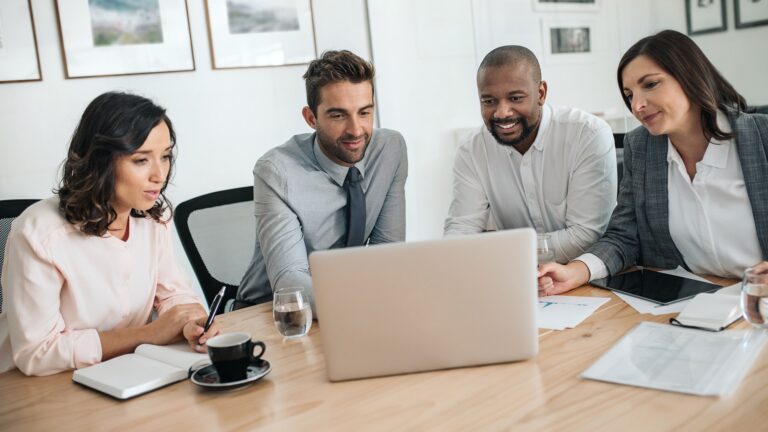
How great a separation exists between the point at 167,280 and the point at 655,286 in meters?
1.17

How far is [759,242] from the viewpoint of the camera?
171 cm

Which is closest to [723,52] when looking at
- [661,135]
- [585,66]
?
[585,66]

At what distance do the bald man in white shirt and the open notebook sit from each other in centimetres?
114

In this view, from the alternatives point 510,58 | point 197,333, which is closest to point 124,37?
point 510,58

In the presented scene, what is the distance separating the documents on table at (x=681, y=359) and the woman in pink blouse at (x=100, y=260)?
0.80m

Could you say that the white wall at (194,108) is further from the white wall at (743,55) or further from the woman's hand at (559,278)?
the woman's hand at (559,278)

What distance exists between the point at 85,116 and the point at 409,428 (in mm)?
1084

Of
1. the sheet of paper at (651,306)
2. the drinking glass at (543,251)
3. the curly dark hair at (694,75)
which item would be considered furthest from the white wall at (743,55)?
the drinking glass at (543,251)

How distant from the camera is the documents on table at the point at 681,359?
3.48 feet

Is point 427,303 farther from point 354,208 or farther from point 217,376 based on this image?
point 354,208

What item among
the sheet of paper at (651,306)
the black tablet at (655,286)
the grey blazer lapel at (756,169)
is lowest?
the sheet of paper at (651,306)

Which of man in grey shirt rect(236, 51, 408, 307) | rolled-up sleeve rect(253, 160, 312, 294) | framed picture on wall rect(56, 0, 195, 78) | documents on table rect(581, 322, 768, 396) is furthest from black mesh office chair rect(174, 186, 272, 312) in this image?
documents on table rect(581, 322, 768, 396)

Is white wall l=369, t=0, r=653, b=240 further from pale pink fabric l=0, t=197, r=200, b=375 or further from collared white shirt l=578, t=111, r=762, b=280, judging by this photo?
pale pink fabric l=0, t=197, r=200, b=375

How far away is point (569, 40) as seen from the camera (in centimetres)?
345
